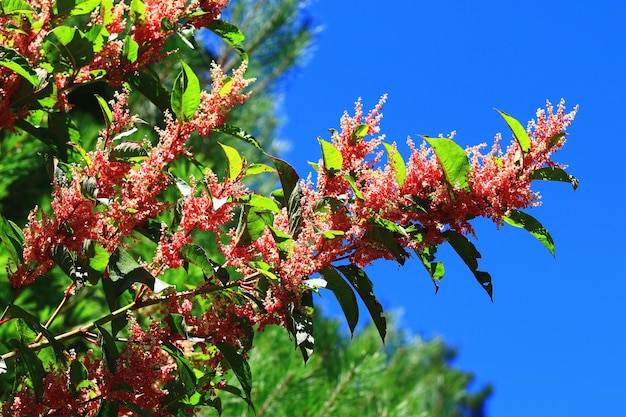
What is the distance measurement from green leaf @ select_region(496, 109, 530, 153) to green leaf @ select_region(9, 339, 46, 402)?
1.87 feet

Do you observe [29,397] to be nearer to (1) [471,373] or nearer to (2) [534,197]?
(2) [534,197]

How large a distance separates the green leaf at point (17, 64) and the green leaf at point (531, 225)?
0.55 m

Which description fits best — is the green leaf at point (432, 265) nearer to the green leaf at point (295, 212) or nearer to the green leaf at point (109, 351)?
the green leaf at point (295, 212)

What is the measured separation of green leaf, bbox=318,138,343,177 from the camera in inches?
31.9

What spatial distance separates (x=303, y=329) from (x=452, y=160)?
9.5 inches

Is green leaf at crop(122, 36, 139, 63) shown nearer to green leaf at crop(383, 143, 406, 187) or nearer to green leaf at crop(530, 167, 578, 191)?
green leaf at crop(383, 143, 406, 187)

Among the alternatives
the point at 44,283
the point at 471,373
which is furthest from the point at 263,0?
the point at 471,373

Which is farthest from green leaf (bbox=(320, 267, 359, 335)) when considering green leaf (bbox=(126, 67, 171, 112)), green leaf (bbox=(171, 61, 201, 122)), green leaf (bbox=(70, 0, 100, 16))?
green leaf (bbox=(70, 0, 100, 16))

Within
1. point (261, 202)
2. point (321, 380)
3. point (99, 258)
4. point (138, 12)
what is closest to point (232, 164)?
point (261, 202)

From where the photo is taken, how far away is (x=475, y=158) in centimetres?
82

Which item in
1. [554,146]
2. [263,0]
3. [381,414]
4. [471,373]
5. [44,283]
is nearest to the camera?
[554,146]

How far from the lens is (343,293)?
2.88 feet

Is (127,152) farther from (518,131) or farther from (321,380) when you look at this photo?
(321,380)

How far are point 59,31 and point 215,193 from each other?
0.29 metres
